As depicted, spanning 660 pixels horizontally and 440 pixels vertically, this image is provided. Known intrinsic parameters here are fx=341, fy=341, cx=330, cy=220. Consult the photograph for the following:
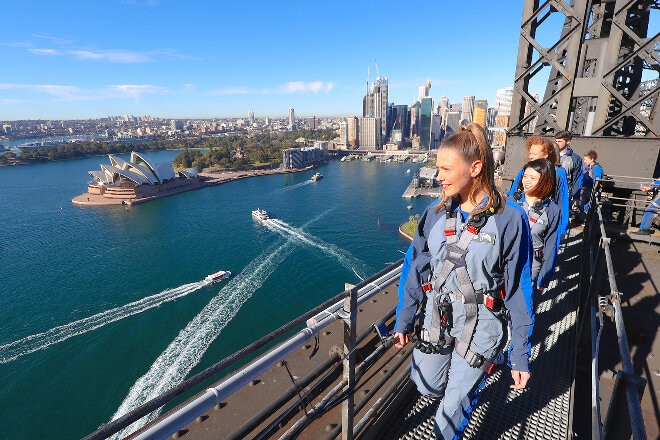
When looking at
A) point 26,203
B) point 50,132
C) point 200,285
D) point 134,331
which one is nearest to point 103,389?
point 134,331

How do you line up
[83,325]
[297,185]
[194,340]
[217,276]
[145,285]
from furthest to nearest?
1. [297,185]
2. [217,276]
3. [145,285]
4. [83,325]
5. [194,340]

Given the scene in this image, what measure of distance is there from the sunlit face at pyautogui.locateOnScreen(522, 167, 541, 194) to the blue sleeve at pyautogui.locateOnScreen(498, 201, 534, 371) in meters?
1.06

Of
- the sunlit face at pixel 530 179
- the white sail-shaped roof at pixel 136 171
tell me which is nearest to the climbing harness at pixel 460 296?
the sunlit face at pixel 530 179

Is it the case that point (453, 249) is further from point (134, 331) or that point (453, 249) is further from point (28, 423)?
point (134, 331)

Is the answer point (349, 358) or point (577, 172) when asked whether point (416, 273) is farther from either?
point (577, 172)

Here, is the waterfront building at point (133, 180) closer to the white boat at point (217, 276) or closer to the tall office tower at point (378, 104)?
the white boat at point (217, 276)

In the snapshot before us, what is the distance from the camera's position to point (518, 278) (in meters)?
1.24

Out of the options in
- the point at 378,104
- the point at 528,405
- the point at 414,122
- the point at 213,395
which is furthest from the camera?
the point at 378,104

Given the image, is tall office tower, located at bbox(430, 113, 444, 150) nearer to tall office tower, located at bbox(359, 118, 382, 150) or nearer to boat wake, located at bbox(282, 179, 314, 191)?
tall office tower, located at bbox(359, 118, 382, 150)

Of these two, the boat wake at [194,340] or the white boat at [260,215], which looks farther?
the white boat at [260,215]

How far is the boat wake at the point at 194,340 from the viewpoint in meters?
10.7

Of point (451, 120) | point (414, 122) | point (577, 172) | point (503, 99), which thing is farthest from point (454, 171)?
point (503, 99)

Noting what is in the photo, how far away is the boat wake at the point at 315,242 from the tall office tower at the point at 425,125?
64.7 m

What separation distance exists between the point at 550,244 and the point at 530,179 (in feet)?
1.46
